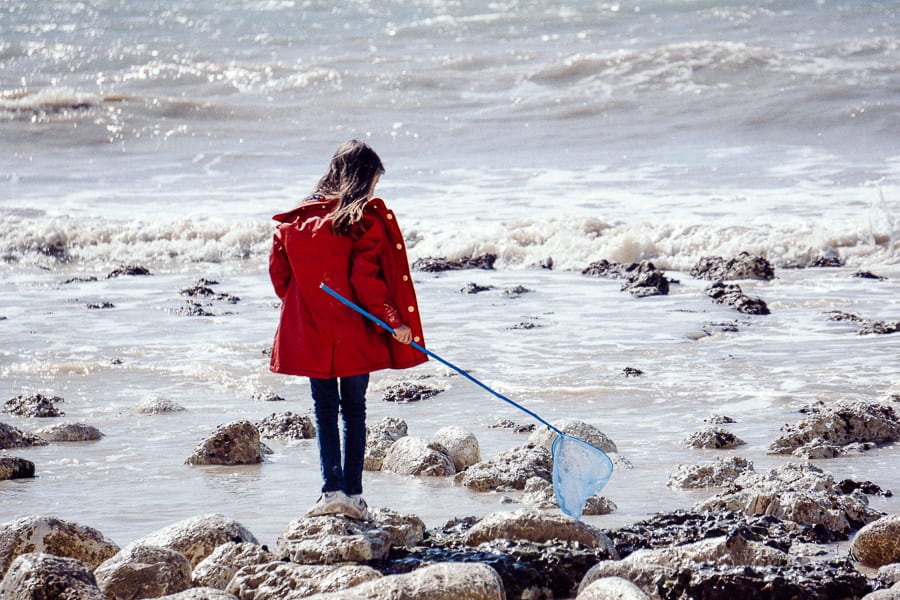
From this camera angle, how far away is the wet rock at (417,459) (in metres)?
5.44

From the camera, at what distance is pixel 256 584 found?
3.73m

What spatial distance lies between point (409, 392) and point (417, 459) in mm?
1842

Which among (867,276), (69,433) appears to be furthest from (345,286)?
(867,276)

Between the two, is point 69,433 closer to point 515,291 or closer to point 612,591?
point 612,591

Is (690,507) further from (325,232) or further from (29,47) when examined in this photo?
(29,47)

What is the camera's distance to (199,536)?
4117 millimetres

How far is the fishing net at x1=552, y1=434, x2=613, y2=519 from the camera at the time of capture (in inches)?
170

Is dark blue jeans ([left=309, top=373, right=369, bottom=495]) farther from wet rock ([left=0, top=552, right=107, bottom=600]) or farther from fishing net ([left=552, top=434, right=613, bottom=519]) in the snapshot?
wet rock ([left=0, top=552, right=107, bottom=600])

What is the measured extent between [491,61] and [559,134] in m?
7.83

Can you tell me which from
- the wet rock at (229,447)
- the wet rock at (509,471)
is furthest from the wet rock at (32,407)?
the wet rock at (509,471)

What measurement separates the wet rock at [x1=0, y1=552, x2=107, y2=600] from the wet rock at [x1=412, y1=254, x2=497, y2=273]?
29.5ft

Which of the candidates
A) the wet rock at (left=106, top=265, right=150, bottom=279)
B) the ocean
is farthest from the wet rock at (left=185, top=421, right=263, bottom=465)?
the wet rock at (left=106, top=265, right=150, bottom=279)

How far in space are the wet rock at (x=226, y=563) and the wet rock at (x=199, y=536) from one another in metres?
0.17

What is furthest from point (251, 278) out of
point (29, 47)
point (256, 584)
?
point (29, 47)
